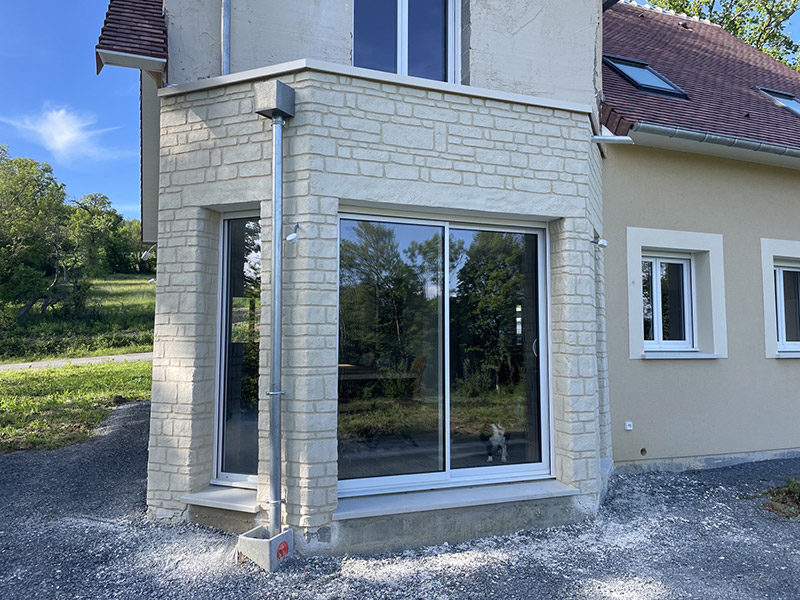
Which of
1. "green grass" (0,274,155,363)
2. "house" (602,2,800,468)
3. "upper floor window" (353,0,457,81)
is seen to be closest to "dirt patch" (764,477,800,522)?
"house" (602,2,800,468)

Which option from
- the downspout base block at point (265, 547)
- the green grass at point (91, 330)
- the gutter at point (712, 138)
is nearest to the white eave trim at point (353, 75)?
the gutter at point (712, 138)

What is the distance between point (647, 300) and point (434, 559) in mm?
4476

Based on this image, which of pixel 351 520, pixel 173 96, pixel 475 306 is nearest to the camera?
pixel 351 520

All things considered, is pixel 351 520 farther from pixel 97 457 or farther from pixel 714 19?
pixel 714 19

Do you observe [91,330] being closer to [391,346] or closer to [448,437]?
[391,346]

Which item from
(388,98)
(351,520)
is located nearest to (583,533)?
(351,520)

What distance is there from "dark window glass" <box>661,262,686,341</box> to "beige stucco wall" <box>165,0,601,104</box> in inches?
114

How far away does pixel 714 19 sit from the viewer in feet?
60.9

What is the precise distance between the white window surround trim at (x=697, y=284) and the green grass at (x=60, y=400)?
306 inches

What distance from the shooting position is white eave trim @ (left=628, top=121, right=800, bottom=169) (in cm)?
626

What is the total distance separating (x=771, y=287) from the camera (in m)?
7.27

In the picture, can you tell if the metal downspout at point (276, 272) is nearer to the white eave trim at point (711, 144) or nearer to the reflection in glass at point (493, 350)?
the reflection in glass at point (493, 350)

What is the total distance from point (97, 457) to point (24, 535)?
2506 mm

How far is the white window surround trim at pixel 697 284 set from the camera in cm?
646
